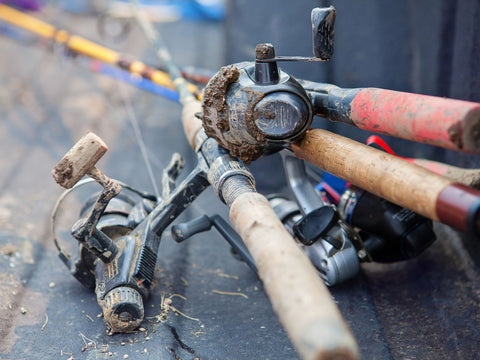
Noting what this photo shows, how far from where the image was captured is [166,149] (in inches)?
89.6

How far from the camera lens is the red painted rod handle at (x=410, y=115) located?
0.79 metres

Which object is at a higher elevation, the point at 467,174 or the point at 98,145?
the point at 98,145

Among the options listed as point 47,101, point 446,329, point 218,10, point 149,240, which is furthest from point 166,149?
point 218,10

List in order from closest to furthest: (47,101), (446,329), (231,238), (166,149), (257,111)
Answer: (257,111) → (446,329) → (231,238) → (166,149) → (47,101)

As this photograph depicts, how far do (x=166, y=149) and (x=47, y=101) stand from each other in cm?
91

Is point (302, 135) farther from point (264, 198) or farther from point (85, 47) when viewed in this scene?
point (85, 47)

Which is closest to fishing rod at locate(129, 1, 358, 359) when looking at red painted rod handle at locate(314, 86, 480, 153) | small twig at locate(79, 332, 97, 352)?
red painted rod handle at locate(314, 86, 480, 153)

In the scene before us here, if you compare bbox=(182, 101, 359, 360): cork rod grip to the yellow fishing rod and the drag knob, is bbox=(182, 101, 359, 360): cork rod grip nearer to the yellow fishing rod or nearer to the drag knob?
the drag knob

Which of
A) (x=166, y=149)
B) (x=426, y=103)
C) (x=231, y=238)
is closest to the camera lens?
(x=426, y=103)

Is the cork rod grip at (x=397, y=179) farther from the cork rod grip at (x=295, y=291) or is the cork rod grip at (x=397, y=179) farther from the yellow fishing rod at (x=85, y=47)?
the yellow fishing rod at (x=85, y=47)

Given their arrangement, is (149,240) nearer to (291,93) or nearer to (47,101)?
(291,93)

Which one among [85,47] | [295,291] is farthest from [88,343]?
[85,47]

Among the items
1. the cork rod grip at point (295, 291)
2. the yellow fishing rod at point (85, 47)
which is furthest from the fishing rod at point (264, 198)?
the yellow fishing rod at point (85, 47)

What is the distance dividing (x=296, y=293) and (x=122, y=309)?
57 cm
